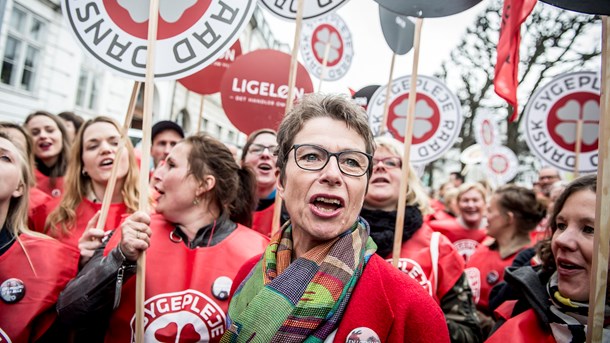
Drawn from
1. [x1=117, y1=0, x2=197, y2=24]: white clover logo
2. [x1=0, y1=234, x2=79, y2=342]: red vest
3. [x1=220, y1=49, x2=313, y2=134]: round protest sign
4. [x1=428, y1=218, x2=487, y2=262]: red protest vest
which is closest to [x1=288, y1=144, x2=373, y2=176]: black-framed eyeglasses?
[x1=117, y1=0, x2=197, y2=24]: white clover logo

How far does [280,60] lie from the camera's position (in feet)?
12.1

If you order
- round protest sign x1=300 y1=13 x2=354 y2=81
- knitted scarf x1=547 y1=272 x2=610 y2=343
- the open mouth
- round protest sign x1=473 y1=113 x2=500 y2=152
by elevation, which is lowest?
knitted scarf x1=547 y1=272 x2=610 y2=343

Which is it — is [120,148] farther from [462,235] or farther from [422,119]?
[462,235]

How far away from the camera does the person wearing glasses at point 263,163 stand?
3340mm

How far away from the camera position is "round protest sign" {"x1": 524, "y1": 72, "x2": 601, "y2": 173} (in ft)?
11.5

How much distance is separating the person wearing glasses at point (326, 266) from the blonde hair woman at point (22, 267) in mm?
946

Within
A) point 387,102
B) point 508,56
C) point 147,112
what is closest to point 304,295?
point 147,112

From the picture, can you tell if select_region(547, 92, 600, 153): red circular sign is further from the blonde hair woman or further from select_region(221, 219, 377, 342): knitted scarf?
the blonde hair woman

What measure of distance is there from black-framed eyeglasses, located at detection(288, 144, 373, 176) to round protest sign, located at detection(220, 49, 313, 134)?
2117 millimetres

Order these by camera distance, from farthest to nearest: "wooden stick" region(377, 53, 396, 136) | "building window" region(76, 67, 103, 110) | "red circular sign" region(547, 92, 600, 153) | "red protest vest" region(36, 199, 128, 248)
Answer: "building window" region(76, 67, 103, 110)
"red circular sign" region(547, 92, 600, 153)
"wooden stick" region(377, 53, 396, 136)
"red protest vest" region(36, 199, 128, 248)

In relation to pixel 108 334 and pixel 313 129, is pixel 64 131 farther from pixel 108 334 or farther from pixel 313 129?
pixel 313 129

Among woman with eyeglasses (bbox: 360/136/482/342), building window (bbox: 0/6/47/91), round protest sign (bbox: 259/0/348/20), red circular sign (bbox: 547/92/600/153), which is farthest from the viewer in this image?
building window (bbox: 0/6/47/91)

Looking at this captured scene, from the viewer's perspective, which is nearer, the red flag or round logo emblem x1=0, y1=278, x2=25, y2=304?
Result: round logo emblem x1=0, y1=278, x2=25, y2=304

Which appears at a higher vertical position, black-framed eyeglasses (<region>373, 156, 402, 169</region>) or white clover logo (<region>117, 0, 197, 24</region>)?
white clover logo (<region>117, 0, 197, 24</region>)
